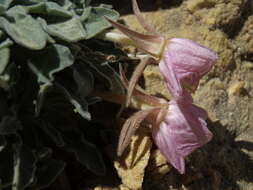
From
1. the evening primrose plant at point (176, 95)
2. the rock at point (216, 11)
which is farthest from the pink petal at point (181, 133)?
the rock at point (216, 11)

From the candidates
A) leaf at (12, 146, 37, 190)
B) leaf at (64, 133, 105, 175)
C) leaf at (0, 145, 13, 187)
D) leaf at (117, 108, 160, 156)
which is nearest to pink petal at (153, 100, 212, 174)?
leaf at (117, 108, 160, 156)

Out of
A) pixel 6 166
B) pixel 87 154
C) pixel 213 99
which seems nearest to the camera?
pixel 6 166

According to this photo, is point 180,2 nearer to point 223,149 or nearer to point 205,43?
point 205,43

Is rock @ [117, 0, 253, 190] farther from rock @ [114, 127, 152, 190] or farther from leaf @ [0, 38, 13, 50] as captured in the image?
leaf @ [0, 38, 13, 50]

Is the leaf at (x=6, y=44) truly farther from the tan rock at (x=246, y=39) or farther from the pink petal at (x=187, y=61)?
the tan rock at (x=246, y=39)

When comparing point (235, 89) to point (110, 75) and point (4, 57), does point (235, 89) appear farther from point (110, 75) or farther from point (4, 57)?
point (4, 57)

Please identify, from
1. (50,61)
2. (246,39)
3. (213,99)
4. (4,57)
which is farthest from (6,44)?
(246,39)

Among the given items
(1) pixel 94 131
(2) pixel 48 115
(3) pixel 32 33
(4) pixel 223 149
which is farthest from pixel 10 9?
(4) pixel 223 149
